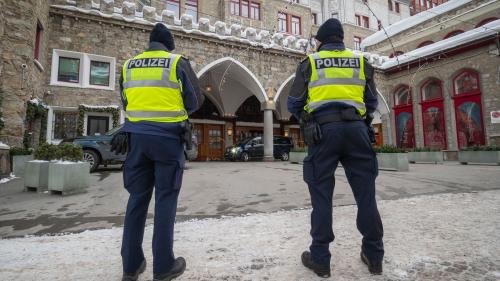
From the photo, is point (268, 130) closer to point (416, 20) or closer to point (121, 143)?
point (121, 143)

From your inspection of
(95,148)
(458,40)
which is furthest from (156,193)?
(458,40)

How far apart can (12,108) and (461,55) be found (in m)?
21.1

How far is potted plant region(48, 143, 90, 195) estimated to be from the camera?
191 inches

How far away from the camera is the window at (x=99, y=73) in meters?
11.0

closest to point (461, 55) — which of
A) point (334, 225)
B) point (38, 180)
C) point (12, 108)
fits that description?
point (334, 225)

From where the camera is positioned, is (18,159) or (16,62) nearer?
(18,159)

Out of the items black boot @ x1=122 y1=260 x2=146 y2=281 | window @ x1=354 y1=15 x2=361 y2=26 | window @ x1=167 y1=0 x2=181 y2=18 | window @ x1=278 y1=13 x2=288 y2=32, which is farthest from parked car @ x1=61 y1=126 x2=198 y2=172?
window @ x1=354 y1=15 x2=361 y2=26

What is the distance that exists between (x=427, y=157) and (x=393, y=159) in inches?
230

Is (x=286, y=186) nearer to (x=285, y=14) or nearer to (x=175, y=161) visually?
(x=175, y=161)

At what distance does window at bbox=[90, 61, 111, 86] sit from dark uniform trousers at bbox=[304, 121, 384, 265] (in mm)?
12027

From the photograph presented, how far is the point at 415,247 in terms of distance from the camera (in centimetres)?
213

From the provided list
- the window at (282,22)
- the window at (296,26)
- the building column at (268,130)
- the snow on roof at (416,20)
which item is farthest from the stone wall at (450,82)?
the building column at (268,130)

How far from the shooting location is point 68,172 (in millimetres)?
4871

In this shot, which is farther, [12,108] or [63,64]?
[63,64]
